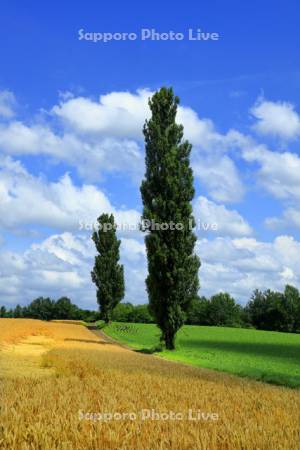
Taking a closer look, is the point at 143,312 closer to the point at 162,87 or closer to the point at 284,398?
the point at 162,87

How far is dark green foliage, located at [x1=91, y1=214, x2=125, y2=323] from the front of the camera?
6694cm

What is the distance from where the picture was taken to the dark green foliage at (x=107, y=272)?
220 feet

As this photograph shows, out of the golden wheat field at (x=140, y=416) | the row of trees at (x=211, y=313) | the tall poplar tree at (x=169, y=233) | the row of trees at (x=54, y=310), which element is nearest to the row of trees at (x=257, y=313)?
the row of trees at (x=211, y=313)

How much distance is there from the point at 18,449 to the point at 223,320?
8964cm

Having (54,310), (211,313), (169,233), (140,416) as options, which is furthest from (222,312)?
(140,416)

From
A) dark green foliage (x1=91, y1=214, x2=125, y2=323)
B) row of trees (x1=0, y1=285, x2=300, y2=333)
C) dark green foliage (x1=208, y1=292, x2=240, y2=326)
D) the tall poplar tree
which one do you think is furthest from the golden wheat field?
dark green foliage (x1=208, y1=292, x2=240, y2=326)

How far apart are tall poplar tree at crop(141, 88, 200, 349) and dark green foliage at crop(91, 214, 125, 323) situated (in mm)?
33386

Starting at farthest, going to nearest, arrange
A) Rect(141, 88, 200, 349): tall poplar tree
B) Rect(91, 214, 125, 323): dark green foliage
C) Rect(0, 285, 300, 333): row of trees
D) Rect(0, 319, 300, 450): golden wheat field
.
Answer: Rect(0, 285, 300, 333): row of trees, Rect(91, 214, 125, 323): dark green foliage, Rect(141, 88, 200, 349): tall poplar tree, Rect(0, 319, 300, 450): golden wheat field

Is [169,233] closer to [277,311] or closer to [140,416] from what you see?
[140,416]

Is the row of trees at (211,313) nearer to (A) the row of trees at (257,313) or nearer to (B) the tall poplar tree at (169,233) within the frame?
(A) the row of trees at (257,313)

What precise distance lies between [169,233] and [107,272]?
34.5m

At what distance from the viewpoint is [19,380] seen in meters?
11.8

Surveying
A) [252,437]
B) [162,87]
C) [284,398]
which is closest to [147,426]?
[252,437]

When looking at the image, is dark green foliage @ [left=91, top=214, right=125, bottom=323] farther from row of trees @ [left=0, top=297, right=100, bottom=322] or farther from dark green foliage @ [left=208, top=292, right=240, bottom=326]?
dark green foliage @ [left=208, top=292, right=240, bottom=326]
